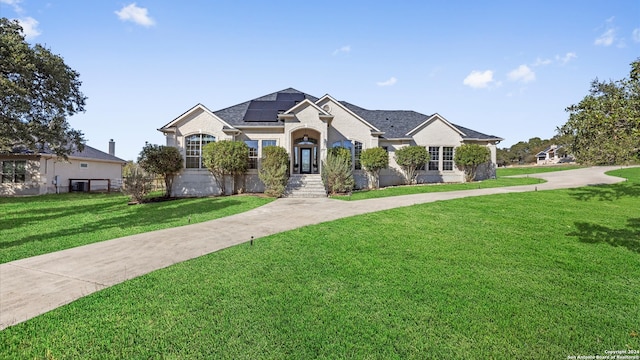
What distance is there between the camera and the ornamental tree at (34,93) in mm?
13016

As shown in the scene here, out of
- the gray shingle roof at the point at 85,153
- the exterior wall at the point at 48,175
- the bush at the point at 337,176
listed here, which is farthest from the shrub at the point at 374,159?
the exterior wall at the point at 48,175

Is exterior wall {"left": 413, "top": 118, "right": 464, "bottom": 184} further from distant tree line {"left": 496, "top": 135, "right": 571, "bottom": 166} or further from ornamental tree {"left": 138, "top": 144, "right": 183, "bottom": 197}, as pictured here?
distant tree line {"left": 496, "top": 135, "right": 571, "bottom": 166}

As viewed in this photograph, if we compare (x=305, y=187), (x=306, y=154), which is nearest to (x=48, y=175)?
(x=306, y=154)

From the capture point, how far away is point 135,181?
1479 centimetres

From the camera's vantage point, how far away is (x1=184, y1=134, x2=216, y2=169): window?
59.2 ft

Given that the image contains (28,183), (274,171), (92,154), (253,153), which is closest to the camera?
(274,171)

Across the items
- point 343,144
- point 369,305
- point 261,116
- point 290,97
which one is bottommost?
point 369,305

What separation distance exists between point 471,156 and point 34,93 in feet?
92.9

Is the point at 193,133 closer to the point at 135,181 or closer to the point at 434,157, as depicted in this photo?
the point at 135,181

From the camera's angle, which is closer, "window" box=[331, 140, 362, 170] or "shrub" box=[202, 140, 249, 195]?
"shrub" box=[202, 140, 249, 195]

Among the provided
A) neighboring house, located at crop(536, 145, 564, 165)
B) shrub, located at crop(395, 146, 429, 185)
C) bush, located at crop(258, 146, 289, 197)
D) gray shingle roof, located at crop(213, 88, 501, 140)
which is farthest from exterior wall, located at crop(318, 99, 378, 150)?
neighboring house, located at crop(536, 145, 564, 165)

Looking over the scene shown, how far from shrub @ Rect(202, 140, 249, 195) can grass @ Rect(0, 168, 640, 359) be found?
34.1 feet

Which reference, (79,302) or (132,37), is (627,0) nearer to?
(79,302)

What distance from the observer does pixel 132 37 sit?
1228cm
